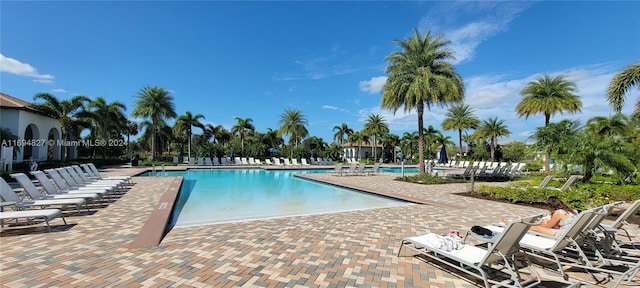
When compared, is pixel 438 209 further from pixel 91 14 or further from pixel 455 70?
pixel 91 14

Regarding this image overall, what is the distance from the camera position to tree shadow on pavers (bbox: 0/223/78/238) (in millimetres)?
4957

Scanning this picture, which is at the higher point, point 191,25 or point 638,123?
point 191,25

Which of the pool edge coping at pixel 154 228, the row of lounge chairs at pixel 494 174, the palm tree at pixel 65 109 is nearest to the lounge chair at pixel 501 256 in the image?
the pool edge coping at pixel 154 228

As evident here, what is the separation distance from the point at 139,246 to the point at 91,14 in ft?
36.0

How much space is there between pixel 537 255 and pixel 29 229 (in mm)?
7872

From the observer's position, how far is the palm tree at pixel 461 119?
35.2 meters

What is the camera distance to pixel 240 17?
14.2 meters

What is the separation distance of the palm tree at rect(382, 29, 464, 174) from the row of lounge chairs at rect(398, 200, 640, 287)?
Answer: 11845 millimetres

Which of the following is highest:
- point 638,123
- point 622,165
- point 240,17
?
point 240,17

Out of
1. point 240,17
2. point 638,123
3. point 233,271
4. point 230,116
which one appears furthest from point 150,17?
point 230,116

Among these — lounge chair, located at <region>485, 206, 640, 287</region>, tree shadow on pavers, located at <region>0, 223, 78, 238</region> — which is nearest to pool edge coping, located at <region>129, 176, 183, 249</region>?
tree shadow on pavers, located at <region>0, 223, 78, 238</region>

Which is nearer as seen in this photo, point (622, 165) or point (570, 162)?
point (622, 165)

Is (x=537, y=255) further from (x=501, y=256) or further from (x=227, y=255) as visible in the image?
(x=227, y=255)

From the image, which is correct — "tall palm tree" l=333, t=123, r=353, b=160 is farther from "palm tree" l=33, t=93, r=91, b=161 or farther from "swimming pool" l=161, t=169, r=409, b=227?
"swimming pool" l=161, t=169, r=409, b=227
